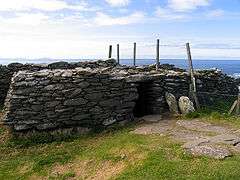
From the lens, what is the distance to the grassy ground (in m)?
10.5

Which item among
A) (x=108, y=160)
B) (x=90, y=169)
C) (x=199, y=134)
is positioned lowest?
(x=90, y=169)

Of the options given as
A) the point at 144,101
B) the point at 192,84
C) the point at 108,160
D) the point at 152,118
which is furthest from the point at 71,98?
the point at 192,84

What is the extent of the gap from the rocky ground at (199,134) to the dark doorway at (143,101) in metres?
1.14

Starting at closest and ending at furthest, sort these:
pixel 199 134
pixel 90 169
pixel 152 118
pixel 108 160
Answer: pixel 90 169 < pixel 108 160 < pixel 199 134 < pixel 152 118

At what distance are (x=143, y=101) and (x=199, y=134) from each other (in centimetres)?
466

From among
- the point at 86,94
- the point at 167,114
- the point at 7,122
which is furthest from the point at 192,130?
the point at 7,122

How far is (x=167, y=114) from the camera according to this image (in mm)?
16781

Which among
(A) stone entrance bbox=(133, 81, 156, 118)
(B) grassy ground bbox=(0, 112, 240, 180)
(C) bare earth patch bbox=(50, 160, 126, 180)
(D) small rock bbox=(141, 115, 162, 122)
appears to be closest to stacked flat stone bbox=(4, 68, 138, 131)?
(B) grassy ground bbox=(0, 112, 240, 180)

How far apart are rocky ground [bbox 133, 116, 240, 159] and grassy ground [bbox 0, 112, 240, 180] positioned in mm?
358

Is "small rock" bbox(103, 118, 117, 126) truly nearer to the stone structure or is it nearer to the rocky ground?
the stone structure

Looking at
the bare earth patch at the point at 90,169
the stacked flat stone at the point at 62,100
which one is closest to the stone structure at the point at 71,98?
the stacked flat stone at the point at 62,100

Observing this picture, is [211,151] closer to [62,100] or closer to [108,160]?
[108,160]

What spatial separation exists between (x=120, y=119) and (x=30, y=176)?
15.4 feet

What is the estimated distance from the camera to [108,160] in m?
12.2
